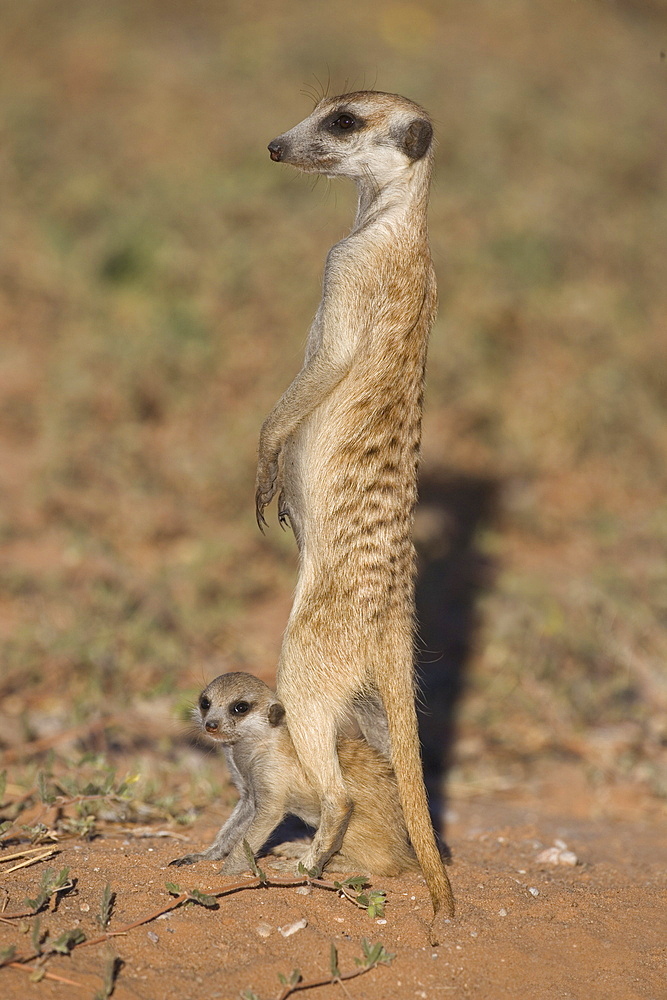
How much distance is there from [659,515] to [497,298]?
2.62m

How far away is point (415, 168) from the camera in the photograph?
3418 mm

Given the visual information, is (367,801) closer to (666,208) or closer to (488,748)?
(488,748)

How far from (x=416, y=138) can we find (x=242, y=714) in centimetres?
200

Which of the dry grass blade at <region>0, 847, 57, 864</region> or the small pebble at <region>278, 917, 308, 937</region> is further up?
the small pebble at <region>278, 917, 308, 937</region>

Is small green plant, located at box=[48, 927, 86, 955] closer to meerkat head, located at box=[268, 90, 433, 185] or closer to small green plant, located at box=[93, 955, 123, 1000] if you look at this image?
small green plant, located at box=[93, 955, 123, 1000]

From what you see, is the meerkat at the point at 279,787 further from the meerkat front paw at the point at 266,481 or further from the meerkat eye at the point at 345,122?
the meerkat eye at the point at 345,122

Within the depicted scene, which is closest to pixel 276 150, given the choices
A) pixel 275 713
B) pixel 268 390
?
pixel 275 713

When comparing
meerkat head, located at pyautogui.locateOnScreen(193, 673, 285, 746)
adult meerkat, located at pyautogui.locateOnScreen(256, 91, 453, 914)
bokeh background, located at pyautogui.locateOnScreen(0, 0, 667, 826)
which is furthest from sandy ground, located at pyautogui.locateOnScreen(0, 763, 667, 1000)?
bokeh background, located at pyautogui.locateOnScreen(0, 0, 667, 826)

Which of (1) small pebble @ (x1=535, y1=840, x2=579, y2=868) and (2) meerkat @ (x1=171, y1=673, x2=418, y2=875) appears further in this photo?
(1) small pebble @ (x1=535, y1=840, x2=579, y2=868)

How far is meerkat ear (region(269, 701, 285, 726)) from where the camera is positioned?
326 cm

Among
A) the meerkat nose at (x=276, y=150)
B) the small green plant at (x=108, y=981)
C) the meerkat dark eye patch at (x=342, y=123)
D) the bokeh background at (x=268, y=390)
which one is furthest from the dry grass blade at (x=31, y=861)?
the meerkat dark eye patch at (x=342, y=123)

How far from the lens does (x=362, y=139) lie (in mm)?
3451

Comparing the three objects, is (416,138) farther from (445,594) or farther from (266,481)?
(445,594)

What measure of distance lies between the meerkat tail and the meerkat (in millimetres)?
153
